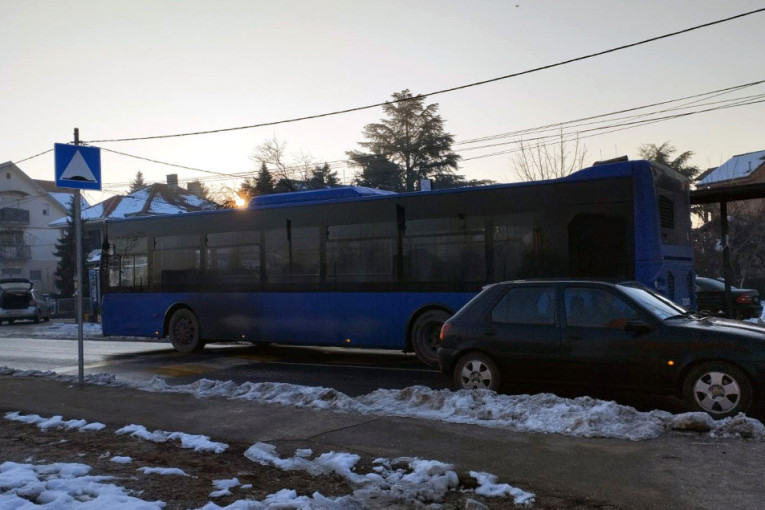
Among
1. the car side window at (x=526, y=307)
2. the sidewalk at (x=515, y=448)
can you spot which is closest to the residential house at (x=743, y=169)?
the car side window at (x=526, y=307)

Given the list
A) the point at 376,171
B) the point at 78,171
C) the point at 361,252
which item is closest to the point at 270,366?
Answer: the point at 361,252

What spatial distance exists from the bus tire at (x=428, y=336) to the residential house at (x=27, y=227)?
56.4 metres

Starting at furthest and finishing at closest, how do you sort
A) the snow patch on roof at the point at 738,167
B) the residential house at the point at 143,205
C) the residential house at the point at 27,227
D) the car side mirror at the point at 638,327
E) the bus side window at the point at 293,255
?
1. the residential house at the point at 27,227
2. the residential house at the point at 143,205
3. the snow patch on roof at the point at 738,167
4. the bus side window at the point at 293,255
5. the car side mirror at the point at 638,327

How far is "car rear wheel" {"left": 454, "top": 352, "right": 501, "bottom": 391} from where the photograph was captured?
8430 mm

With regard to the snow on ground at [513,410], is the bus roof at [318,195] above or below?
above

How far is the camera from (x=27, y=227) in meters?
65.8

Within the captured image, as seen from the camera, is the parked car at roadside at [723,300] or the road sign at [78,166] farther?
the parked car at roadside at [723,300]

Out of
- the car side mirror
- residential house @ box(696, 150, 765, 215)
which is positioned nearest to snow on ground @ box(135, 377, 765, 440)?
the car side mirror

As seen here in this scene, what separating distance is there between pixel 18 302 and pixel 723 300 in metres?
34.5

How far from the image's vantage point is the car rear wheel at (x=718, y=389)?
687 centimetres

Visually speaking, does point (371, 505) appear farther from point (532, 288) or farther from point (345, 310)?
point (345, 310)

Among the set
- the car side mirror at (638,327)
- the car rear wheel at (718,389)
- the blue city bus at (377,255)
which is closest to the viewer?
the car rear wheel at (718,389)

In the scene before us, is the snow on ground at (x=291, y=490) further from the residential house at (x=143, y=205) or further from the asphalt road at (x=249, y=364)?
the residential house at (x=143, y=205)

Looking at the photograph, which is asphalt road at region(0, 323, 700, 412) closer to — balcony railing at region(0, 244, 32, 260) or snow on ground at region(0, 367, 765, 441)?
snow on ground at region(0, 367, 765, 441)
